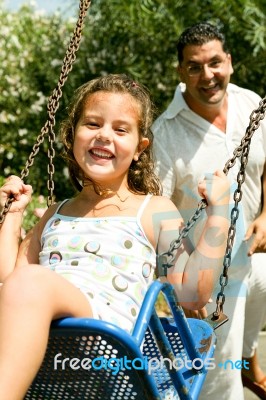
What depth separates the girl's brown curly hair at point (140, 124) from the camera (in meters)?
3.19

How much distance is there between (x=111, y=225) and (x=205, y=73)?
1.52 meters

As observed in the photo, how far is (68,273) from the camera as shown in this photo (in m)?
2.79

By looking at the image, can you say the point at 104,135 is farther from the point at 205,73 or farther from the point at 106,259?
the point at 205,73

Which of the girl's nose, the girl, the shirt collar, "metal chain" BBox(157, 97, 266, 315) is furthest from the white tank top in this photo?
the shirt collar

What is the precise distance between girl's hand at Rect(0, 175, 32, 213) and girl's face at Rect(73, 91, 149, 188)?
1.03ft

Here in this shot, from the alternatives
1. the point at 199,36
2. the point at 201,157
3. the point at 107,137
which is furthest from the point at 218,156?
the point at 107,137

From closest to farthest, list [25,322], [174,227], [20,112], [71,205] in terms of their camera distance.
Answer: [25,322] < [174,227] < [71,205] < [20,112]

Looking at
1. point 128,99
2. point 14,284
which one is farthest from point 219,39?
point 14,284

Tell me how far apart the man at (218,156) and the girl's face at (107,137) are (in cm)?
105

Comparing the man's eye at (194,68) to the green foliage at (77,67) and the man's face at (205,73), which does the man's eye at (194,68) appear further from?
the green foliage at (77,67)

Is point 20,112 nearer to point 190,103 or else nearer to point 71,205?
point 190,103

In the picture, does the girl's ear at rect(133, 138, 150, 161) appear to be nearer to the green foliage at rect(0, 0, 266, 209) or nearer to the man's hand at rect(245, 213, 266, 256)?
the man's hand at rect(245, 213, 266, 256)

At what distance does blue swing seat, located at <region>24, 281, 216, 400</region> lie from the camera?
2383mm

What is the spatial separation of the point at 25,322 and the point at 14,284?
123mm
